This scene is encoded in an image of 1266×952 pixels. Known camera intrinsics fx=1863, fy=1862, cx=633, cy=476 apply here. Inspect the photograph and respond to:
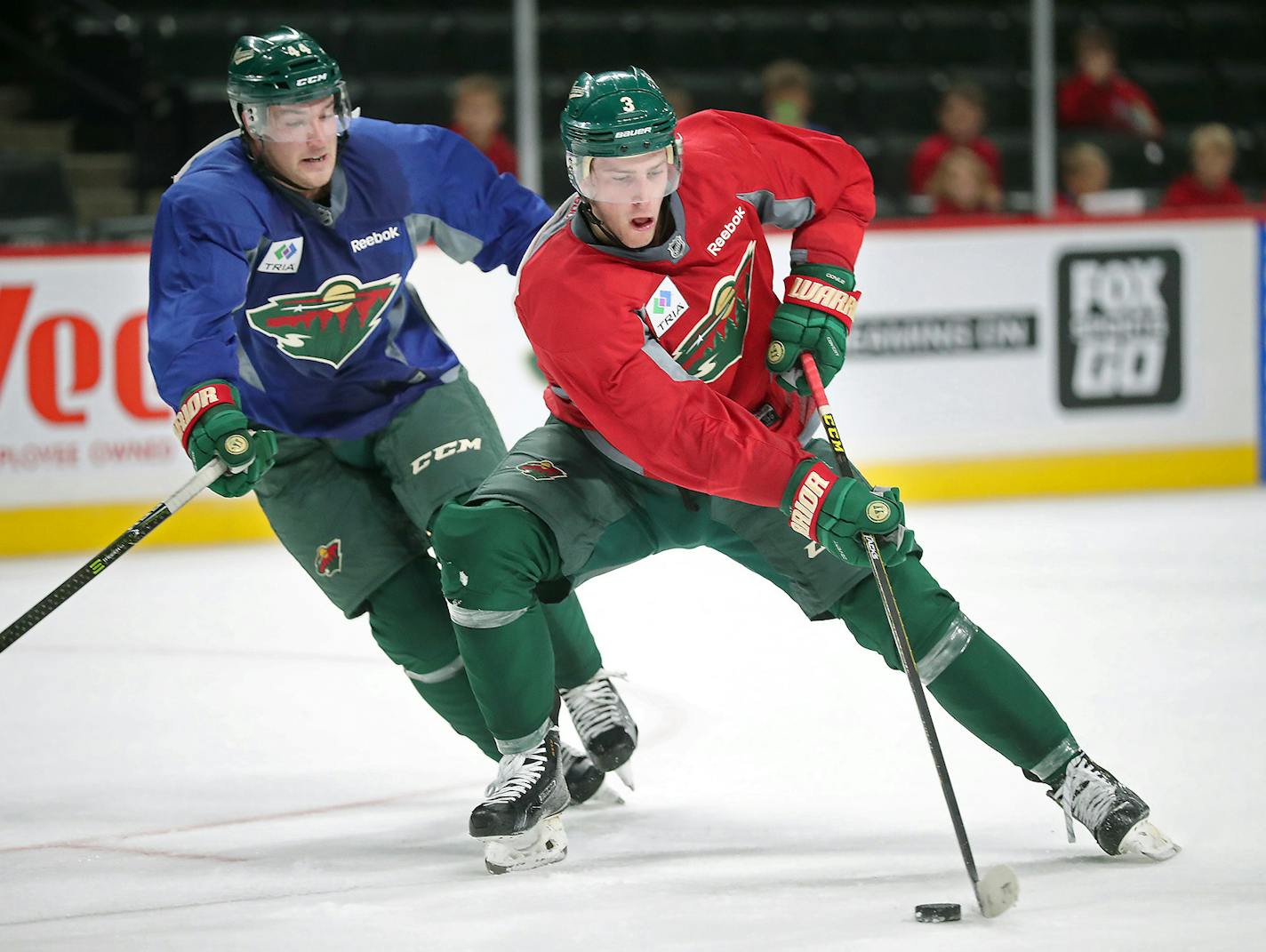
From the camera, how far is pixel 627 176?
97.7 inches

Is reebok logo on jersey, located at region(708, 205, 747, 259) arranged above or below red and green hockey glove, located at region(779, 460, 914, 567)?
above

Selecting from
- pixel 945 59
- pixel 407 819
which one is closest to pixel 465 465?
pixel 407 819

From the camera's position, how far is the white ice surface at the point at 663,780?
2.34 metres

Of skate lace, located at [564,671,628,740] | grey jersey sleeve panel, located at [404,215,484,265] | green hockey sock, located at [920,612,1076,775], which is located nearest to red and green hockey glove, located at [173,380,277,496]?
grey jersey sleeve panel, located at [404,215,484,265]

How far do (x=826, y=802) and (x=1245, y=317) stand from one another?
407 cm

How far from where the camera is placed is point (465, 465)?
2.92 metres

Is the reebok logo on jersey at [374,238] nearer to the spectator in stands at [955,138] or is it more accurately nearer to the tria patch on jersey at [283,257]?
the tria patch on jersey at [283,257]

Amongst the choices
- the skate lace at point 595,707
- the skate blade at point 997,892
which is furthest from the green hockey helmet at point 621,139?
the skate blade at point 997,892

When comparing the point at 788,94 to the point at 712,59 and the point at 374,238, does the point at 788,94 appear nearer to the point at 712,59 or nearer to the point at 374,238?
the point at 712,59

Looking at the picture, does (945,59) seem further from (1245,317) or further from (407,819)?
(407,819)

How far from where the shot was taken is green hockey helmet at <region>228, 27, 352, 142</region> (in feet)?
9.00

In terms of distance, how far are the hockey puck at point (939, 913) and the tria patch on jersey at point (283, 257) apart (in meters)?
1.34

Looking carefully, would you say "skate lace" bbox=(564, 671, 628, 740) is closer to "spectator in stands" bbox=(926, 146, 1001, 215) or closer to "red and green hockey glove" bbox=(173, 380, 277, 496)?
"red and green hockey glove" bbox=(173, 380, 277, 496)

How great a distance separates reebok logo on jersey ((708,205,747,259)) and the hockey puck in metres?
0.93
